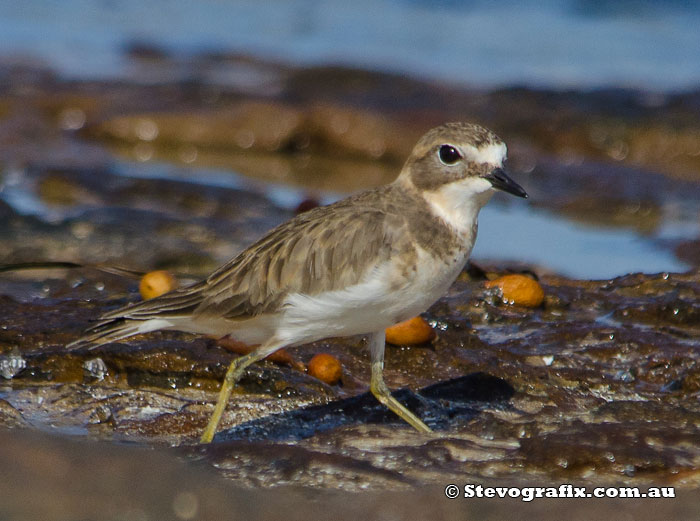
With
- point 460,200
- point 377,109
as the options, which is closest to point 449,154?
point 460,200

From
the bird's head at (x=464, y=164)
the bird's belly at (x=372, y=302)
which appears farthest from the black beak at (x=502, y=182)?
the bird's belly at (x=372, y=302)

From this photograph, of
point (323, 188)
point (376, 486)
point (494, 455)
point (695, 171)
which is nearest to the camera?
point (376, 486)

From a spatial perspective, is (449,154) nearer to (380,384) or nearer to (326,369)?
(380,384)

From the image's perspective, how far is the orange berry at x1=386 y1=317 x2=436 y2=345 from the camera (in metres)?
5.80

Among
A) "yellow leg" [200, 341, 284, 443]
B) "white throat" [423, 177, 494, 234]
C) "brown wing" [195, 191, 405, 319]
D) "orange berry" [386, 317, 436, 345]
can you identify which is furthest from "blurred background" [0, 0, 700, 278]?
"white throat" [423, 177, 494, 234]

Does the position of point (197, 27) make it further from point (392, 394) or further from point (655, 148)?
point (392, 394)

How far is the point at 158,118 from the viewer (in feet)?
42.9

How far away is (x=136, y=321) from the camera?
197 inches

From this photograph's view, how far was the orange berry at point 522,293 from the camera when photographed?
6441 mm

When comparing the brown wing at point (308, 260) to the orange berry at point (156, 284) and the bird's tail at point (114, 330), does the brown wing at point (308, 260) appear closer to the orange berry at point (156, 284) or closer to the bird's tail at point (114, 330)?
the bird's tail at point (114, 330)

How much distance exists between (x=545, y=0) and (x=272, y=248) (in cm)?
1813

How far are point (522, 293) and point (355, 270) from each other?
1.92 metres

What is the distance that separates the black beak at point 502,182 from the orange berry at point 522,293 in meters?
1.54

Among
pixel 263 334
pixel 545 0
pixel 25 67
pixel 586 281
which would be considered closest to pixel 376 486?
pixel 263 334
